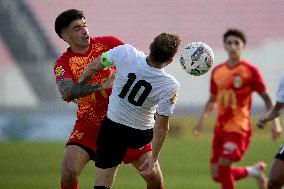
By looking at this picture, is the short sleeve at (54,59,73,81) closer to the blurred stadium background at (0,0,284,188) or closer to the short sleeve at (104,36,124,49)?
the short sleeve at (104,36,124,49)

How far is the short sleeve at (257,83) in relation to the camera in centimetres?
981

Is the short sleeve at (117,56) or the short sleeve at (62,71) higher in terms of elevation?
the short sleeve at (117,56)

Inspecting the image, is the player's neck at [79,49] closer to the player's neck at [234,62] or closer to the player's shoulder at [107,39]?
the player's shoulder at [107,39]

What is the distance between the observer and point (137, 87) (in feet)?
20.4

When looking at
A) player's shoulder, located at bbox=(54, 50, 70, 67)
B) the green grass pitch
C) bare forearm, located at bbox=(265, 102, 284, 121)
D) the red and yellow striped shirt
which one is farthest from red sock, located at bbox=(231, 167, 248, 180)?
player's shoulder, located at bbox=(54, 50, 70, 67)

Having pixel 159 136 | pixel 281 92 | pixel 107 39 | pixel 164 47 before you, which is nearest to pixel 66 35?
pixel 107 39

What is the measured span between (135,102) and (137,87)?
18 centimetres

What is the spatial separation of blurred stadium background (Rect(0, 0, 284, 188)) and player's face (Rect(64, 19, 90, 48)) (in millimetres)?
15820

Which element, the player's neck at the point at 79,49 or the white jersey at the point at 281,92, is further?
the player's neck at the point at 79,49

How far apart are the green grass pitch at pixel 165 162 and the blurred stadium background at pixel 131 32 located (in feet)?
6.42

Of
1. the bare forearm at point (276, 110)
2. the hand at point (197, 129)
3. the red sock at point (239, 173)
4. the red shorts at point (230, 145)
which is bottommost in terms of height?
the red sock at point (239, 173)

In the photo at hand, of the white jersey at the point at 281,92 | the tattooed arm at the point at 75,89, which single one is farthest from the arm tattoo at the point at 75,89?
the white jersey at the point at 281,92

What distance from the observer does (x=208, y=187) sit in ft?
38.7

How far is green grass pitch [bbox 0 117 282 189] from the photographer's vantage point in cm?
1211
